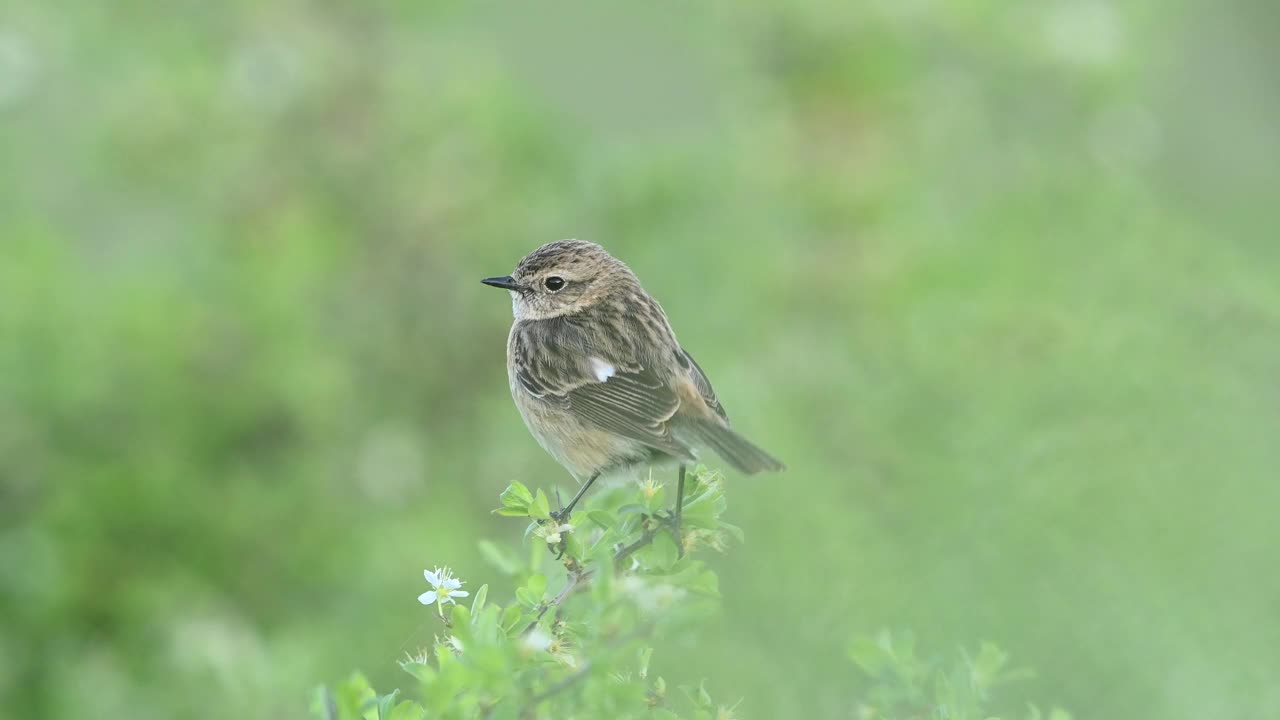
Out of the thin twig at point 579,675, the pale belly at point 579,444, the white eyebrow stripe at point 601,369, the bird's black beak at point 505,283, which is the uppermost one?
the bird's black beak at point 505,283

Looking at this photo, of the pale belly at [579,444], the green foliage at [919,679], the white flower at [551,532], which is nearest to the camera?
the green foliage at [919,679]

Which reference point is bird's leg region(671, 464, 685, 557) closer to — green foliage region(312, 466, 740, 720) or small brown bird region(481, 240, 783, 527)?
green foliage region(312, 466, 740, 720)

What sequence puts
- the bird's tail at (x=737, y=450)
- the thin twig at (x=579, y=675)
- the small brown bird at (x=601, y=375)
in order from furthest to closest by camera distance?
the small brown bird at (x=601, y=375) → the bird's tail at (x=737, y=450) → the thin twig at (x=579, y=675)

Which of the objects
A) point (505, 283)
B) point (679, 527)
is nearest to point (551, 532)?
point (679, 527)

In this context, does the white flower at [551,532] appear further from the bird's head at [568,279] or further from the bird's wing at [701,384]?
the bird's head at [568,279]

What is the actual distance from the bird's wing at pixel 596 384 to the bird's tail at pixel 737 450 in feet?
0.23

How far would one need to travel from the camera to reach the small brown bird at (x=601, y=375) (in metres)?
3.43

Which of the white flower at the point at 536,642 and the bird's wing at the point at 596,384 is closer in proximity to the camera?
the white flower at the point at 536,642

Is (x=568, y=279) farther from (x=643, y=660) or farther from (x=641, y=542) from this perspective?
(x=643, y=660)

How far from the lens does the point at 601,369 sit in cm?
392

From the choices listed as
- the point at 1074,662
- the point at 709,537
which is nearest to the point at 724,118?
the point at 1074,662

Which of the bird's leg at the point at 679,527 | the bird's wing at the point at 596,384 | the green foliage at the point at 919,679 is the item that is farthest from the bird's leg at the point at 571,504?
the green foliage at the point at 919,679

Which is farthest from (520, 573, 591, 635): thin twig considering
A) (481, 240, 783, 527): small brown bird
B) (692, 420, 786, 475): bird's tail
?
(481, 240, 783, 527): small brown bird

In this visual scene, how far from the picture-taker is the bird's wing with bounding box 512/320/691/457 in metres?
3.46
